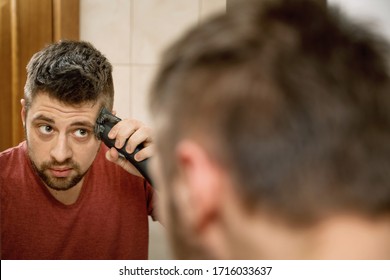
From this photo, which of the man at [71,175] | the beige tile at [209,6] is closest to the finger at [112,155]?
the man at [71,175]

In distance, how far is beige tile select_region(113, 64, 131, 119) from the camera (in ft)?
2.39

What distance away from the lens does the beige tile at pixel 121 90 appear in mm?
728

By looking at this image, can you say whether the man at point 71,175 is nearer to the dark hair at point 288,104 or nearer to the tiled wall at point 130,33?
the tiled wall at point 130,33

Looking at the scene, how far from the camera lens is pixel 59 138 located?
73 centimetres

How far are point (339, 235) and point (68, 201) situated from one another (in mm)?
502

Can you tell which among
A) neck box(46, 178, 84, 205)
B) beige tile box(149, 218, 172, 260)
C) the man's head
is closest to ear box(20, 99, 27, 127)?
the man's head

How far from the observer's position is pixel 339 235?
392 millimetres

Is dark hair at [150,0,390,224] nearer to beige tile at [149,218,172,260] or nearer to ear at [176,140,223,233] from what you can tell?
ear at [176,140,223,233]

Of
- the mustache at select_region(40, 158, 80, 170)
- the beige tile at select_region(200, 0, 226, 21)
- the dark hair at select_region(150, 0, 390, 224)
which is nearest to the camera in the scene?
the dark hair at select_region(150, 0, 390, 224)

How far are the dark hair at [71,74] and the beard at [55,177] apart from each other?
103mm

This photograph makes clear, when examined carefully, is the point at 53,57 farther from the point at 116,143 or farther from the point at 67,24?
the point at 116,143

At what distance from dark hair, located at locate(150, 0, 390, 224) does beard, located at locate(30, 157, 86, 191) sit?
0.41 metres

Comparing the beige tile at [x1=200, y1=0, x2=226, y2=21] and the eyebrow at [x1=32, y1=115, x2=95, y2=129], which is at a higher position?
the beige tile at [x1=200, y1=0, x2=226, y2=21]
